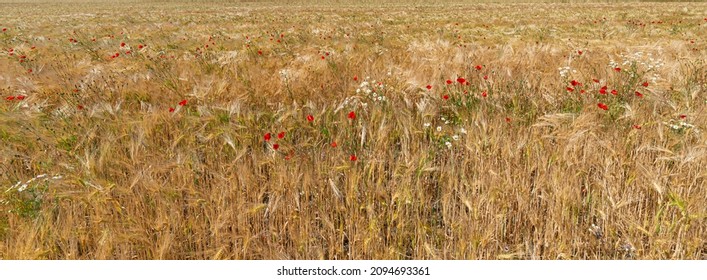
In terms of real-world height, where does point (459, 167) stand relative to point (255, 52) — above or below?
below

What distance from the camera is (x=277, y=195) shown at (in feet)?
5.94

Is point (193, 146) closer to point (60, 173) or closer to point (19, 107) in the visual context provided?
point (60, 173)

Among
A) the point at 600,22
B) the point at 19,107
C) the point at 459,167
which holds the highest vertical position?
the point at 600,22

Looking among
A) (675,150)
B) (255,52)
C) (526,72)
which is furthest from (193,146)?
(255,52)

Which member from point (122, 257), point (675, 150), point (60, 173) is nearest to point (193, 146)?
point (60, 173)

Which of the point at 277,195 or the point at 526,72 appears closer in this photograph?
the point at 277,195

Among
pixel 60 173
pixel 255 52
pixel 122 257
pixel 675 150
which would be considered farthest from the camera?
pixel 255 52

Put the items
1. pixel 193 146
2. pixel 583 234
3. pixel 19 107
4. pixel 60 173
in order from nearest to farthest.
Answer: pixel 583 234 → pixel 60 173 → pixel 193 146 → pixel 19 107

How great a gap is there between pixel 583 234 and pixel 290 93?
2.73 m

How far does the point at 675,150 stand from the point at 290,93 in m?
3.08

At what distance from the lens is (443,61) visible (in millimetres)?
4602

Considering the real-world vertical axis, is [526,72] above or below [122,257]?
above

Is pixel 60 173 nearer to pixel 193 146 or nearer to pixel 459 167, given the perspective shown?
pixel 193 146
